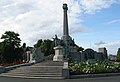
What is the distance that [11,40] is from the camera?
3290 inches

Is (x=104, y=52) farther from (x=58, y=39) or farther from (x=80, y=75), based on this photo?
(x=80, y=75)

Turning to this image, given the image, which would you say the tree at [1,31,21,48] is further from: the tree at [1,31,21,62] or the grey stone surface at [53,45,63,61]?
the grey stone surface at [53,45,63,61]

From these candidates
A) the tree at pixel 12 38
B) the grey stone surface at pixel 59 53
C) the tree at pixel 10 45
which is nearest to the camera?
the grey stone surface at pixel 59 53

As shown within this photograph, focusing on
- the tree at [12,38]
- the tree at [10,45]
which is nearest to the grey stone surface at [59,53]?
the tree at [10,45]

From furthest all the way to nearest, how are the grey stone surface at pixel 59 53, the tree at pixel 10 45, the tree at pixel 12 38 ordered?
the tree at pixel 12 38 < the tree at pixel 10 45 < the grey stone surface at pixel 59 53

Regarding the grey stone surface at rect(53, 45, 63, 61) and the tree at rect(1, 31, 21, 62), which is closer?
the grey stone surface at rect(53, 45, 63, 61)

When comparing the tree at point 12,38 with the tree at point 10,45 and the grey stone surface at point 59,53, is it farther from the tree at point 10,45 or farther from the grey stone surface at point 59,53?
the grey stone surface at point 59,53

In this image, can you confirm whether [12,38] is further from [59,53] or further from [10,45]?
[59,53]

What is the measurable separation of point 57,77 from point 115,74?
5.40 meters

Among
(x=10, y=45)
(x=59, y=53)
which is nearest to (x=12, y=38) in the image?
(x=10, y=45)

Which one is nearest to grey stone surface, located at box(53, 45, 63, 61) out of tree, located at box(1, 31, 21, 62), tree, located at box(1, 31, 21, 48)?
tree, located at box(1, 31, 21, 62)

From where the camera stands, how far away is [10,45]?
7969 centimetres

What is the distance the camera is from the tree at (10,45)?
7638 cm

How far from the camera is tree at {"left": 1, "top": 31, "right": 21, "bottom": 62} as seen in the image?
7638 cm
